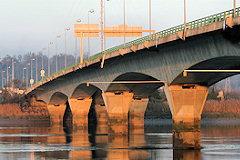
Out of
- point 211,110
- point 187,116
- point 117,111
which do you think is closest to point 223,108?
point 211,110

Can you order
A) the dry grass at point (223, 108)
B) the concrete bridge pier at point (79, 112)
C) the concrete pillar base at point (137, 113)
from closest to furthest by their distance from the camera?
1. the concrete pillar base at point (137, 113)
2. the concrete bridge pier at point (79, 112)
3. the dry grass at point (223, 108)

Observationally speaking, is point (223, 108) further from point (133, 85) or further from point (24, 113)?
point (133, 85)

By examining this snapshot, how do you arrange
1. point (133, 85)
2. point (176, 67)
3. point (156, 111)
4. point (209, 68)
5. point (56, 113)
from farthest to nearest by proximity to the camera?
point (156, 111), point (56, 113), point (133, 85), point (176, 67), point (209, 68)

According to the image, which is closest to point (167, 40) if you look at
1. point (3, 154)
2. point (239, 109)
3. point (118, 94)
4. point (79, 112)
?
point (3, 154)

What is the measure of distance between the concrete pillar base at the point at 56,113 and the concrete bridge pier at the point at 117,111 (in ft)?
165

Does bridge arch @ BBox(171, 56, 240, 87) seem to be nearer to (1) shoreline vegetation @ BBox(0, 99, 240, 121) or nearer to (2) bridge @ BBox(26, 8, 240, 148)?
(2) bridge @ BBox(26, 8, 240, 148)

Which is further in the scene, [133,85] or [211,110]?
[211,110]

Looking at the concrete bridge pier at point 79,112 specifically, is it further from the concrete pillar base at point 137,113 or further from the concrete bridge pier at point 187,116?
the concrete bridge pier at point 187,116

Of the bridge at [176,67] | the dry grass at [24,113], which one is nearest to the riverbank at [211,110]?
the dry grass at [24,113]

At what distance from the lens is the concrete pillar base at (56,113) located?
130m

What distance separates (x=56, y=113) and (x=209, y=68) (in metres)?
84.4

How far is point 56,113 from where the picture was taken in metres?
133

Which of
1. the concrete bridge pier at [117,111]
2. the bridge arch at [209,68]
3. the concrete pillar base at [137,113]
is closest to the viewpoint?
the bridge arch at [209,68]

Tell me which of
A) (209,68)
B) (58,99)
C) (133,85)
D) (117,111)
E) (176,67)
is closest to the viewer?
(209,68)
